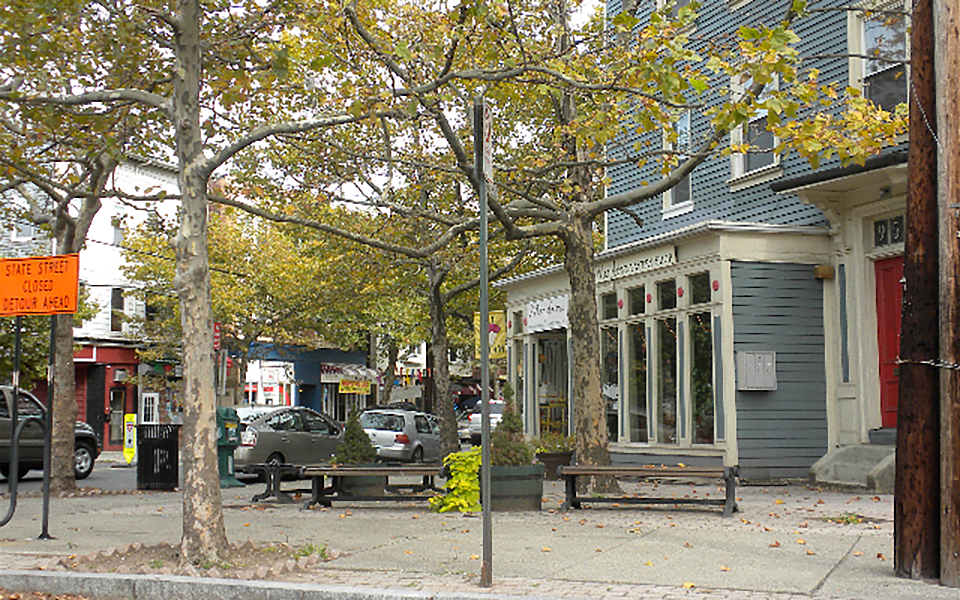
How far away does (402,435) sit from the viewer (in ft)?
84.9

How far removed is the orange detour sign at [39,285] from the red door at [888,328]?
11.8 metres

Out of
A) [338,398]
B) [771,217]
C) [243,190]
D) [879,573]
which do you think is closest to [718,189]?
[771,217]

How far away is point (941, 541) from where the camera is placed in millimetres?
7277

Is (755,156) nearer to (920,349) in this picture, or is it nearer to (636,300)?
(636,300)

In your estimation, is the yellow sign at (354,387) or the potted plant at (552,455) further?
the yellow sign at (354,387)

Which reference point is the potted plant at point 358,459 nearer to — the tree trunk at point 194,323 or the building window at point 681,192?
the tree trunk at point 194,323

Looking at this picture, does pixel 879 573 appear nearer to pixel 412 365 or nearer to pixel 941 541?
pixel 941 541

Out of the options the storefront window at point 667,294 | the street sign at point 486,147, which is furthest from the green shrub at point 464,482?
the storefront window at point 667,294

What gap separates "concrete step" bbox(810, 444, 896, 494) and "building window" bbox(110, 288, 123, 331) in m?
30.3

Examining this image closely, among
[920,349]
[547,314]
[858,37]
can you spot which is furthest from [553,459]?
[920,349]

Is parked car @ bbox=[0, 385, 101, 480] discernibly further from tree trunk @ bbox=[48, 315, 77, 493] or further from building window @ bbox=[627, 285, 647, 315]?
building window @ bbox=[627, 285, 647, 315]

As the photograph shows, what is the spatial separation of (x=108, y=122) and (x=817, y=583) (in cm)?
1037

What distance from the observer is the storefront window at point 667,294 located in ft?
59.3

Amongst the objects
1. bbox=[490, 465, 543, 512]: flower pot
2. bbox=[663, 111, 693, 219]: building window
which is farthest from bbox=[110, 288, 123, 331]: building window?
bbox=[490, 465, 543, 512]: flower pot
